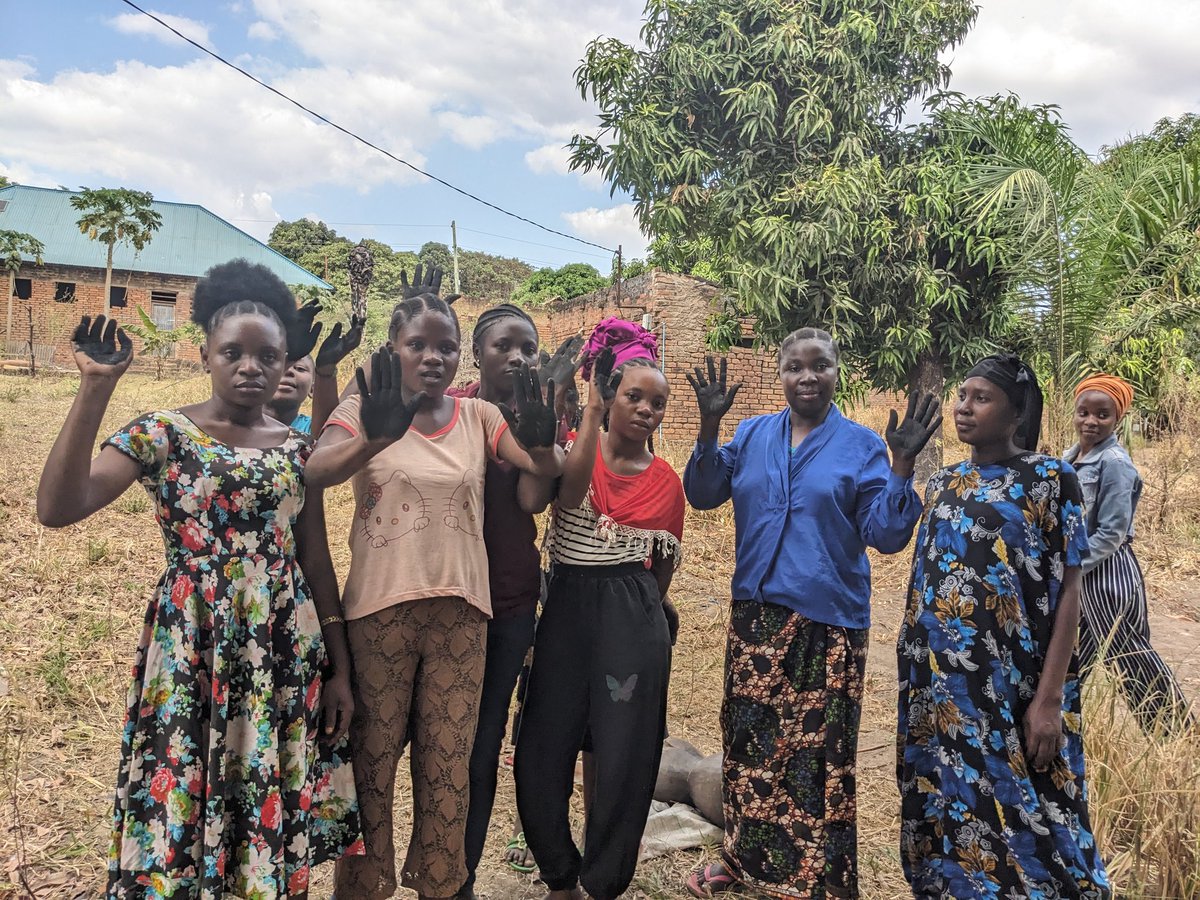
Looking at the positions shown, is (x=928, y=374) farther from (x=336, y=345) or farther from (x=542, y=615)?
(x=336, y=345)

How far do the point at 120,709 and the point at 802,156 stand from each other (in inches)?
302

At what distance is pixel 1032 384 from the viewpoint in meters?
2.36

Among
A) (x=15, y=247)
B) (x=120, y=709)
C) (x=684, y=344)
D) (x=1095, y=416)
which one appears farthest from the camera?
(x=15, y=247)

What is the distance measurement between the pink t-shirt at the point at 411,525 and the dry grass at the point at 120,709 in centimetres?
129

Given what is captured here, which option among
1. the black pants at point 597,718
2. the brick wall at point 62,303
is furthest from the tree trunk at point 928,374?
Result: the brick wall at point 62,303

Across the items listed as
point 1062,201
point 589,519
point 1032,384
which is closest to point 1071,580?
point 1032,384

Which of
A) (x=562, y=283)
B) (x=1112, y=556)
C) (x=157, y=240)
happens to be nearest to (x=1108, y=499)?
(x=1112, y=556)

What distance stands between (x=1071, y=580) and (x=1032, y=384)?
57 centimetres

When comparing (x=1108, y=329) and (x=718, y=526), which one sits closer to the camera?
(x=1108, y=329)

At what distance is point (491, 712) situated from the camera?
230 centimetres

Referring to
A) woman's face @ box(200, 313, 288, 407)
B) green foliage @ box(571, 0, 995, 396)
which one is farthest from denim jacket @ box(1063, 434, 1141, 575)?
green foliage @ box(571, 0, 995, 396)

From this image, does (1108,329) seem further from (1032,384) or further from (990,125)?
(1032,384)

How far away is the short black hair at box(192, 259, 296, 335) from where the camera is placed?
1.91 m

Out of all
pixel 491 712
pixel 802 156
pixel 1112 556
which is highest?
pixel 802 156
